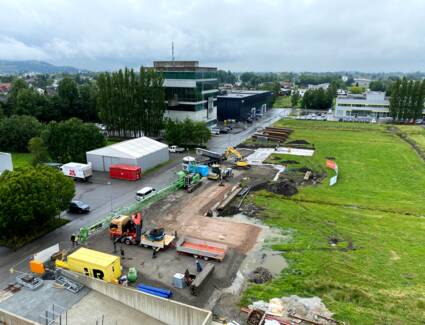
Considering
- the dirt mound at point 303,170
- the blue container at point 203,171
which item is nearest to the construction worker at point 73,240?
the blue container at point 203,171

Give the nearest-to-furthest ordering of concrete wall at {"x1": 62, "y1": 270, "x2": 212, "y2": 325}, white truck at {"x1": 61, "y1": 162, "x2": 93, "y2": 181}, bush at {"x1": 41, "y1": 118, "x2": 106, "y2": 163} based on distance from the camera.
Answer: concrete wall at {"x1": 62, "y1": 270, "x2": 212, "y2": 325}
white truck at {"x1": 61, "y1": 162, "x2": 93, "y2": 181}
bush at {"x1": 41, "y1": 118, "x2": 106, "y2": 163}

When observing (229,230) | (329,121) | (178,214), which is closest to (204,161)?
(178,214)

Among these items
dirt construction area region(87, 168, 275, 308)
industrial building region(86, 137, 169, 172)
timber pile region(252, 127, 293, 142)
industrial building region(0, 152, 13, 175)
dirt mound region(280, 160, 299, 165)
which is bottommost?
dirt construction area region(87, 168, 275, 308)

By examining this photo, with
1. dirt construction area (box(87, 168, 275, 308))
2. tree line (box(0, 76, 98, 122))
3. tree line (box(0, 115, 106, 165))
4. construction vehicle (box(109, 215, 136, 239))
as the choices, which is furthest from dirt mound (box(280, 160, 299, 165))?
tree line (box(0, 76, 98, 122))

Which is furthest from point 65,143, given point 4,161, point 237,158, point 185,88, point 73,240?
point 185,88

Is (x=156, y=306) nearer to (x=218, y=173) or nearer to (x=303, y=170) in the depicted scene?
(x=218, y=173)

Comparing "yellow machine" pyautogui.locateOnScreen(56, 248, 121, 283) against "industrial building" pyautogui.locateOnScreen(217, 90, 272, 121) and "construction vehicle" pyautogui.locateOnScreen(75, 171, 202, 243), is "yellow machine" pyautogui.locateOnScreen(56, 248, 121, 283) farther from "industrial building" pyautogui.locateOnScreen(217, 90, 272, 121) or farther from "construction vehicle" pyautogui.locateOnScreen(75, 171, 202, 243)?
"industrial building" pyautogui.locateOnScreen(217, 90, 272, 121)
